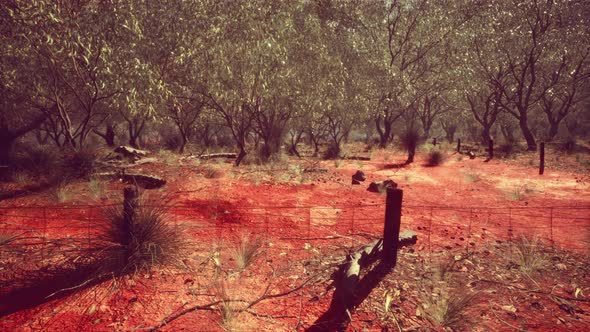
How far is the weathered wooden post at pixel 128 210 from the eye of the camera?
434 cm

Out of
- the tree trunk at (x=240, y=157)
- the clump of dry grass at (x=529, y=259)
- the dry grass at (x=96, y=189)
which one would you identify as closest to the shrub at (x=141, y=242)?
the dry grass at (x=96, y=189)

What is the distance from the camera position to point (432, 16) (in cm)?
2181

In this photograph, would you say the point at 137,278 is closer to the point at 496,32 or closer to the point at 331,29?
the point at 331,29

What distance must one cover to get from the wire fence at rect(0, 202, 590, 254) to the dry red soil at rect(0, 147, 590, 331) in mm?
34

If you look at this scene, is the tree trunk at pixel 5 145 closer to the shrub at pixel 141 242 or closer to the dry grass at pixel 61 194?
the dry grass at pixel 61 194

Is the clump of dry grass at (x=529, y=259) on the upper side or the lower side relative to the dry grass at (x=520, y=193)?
lower

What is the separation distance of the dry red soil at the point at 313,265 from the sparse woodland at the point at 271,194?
33 millimetres

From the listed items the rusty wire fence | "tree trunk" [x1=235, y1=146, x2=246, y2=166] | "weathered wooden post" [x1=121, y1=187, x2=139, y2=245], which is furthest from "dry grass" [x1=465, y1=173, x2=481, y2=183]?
"weathered wooden post" [x1=121, y1=187, x2=139, y2=245]

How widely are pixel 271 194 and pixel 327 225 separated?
2754mm

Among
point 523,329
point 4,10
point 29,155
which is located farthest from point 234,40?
point 523,329

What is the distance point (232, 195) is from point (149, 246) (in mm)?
4319

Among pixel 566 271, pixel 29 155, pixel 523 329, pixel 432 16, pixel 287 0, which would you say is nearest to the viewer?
pixel 523 329

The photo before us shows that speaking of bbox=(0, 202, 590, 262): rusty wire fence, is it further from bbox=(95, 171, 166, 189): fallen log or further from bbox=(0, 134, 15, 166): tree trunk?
bbox=(0, 134, 15, 166): tree trunk

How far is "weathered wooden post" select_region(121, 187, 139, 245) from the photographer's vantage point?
4344 millimetres
